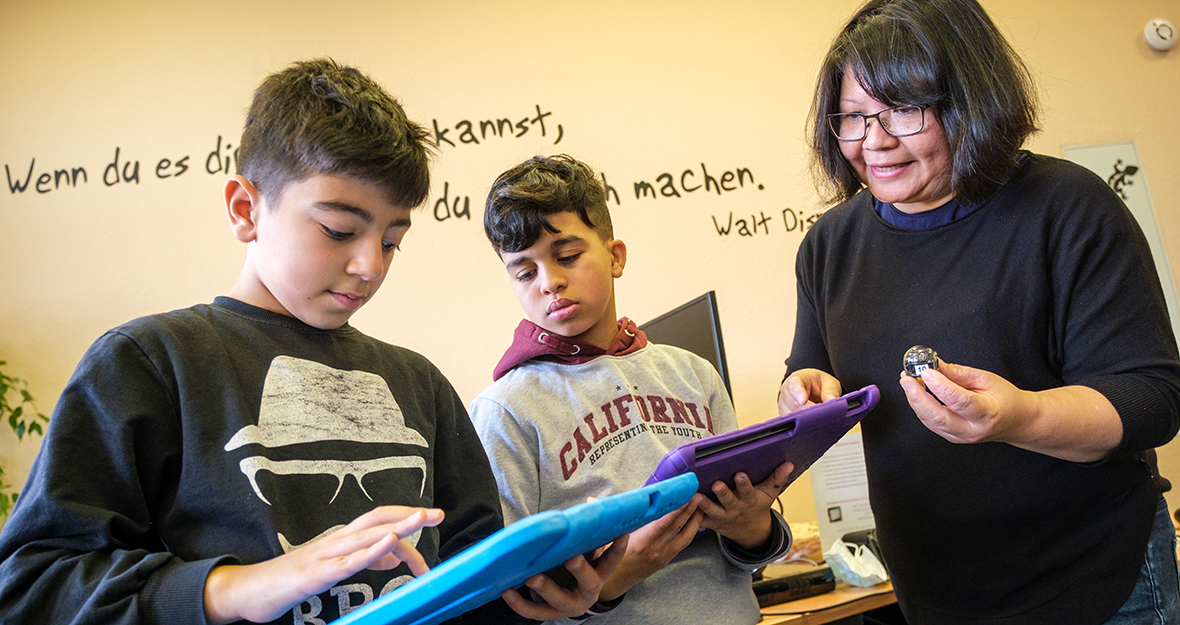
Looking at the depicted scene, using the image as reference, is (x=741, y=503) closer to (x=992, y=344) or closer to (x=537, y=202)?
(x=992, y=344)

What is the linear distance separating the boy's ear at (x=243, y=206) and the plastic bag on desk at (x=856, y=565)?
1.30 m

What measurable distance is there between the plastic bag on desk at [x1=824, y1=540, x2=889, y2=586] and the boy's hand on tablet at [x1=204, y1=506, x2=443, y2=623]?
4.03ft

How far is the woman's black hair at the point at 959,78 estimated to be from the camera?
0.85 m

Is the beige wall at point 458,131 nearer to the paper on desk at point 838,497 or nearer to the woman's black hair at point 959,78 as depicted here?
the paper on desk at point 838,497

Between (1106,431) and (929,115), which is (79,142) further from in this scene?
(1106,431)

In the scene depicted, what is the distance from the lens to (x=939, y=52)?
87 centimetres

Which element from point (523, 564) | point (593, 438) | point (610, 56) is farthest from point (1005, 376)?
point (610, 56)

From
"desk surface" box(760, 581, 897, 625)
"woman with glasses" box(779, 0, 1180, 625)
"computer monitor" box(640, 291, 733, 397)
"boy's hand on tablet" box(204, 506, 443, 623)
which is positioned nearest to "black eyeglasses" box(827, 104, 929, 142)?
"woman with glasses" box(779, 0, 1180, 625)

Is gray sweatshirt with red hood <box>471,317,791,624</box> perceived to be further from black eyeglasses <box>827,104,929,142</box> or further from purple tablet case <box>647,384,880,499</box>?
black eyeglasses <box>827,104,929,142</box>

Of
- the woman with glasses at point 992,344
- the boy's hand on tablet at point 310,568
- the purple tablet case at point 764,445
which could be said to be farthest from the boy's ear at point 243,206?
the woman with glasses at point 992,344

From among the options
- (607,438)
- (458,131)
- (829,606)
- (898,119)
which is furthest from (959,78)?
(458,131)

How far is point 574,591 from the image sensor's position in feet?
2.39

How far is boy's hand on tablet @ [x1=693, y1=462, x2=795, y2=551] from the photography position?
79 cm

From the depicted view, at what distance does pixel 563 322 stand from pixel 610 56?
4.13 ft
